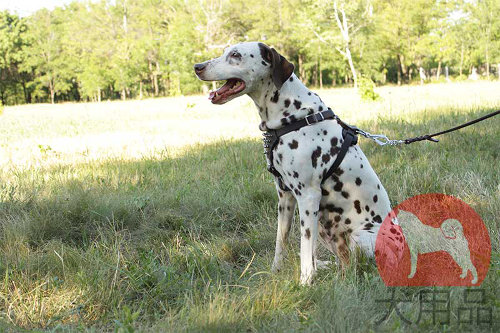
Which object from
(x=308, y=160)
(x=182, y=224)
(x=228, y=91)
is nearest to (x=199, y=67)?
(x=228, y=91)

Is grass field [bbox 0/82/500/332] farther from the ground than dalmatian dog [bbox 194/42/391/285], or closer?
closer

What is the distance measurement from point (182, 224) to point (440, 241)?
8.13ft

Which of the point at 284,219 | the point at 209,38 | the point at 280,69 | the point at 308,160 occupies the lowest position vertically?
the point at 284,219

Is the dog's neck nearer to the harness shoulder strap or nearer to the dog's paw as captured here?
the harness shoulder strap

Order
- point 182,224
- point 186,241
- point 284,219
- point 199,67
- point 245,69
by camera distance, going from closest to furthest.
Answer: point 245,69
point 199,67
point 284,219
point 186,241
point 182,224

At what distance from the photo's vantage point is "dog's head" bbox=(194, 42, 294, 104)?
10.6 ft

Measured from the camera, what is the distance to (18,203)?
4812mm

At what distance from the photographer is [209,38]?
45.7 m

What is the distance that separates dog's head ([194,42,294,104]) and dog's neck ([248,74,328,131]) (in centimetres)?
8

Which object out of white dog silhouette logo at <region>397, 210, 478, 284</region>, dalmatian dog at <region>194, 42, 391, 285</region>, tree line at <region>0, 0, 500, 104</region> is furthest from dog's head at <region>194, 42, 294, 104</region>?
tree line at <region>0, 0, 500, 104</region>

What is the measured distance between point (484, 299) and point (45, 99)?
7253 centimetres

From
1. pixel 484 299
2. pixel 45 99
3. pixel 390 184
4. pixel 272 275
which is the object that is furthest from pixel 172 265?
pixel 45 99

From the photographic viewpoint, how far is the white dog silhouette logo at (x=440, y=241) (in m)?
3.04

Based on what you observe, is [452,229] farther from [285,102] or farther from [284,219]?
[285,102]
